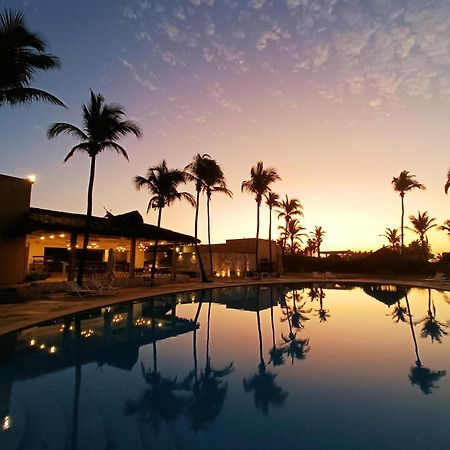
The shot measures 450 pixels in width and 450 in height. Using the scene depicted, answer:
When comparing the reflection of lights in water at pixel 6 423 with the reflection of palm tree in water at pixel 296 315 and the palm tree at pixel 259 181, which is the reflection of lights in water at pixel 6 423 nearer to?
the reflection of palm tree in water at pixel 296 315

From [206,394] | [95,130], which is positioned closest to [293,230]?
[95,130]

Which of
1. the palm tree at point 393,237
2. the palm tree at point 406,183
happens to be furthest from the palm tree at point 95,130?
the palm tree at point 393,237

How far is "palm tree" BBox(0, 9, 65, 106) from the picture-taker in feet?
31.7

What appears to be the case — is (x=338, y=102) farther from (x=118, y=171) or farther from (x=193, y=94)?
(x=118, y=171)

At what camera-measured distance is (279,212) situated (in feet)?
143

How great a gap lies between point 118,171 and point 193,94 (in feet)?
37.0

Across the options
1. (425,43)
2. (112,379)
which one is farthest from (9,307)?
(425,43)

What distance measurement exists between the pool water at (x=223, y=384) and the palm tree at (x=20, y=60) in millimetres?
7968

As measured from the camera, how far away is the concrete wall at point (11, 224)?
15164 millimetres

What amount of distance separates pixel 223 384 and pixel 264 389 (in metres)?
0.79

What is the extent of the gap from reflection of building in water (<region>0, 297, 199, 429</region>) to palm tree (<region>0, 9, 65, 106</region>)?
26.0 ft

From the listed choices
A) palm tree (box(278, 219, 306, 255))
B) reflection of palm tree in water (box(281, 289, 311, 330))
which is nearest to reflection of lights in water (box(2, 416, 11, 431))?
reflection of palm tree in water (box(281, 289, 311, 330))

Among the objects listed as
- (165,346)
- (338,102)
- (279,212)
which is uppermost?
(338,102)

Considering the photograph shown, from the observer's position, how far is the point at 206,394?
17.4 feet
